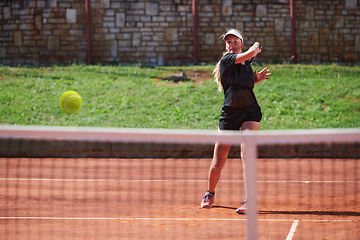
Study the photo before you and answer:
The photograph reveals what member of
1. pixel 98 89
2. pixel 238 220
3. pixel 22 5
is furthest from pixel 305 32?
pixel 238 220

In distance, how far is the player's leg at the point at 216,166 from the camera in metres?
4.47

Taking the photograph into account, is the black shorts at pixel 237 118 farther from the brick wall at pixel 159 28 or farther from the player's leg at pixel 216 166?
the brick wall at pixel 159 28

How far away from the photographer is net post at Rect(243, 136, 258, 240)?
234cm

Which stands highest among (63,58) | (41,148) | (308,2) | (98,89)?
(308,2)

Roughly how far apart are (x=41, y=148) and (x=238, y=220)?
6.41 meters

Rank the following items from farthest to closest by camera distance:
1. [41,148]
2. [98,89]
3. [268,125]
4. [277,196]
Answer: [98,89]
[268,125]
[41,148]
[277,196]

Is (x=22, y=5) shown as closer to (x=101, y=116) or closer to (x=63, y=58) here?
(x=63, y=58)

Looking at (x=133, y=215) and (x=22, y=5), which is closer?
(x=133, y=215)

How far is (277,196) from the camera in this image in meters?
5.47

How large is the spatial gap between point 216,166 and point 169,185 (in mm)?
1937

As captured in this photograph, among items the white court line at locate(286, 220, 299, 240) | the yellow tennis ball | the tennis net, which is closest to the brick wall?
the tennis net

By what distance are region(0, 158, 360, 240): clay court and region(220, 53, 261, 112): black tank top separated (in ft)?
3.94

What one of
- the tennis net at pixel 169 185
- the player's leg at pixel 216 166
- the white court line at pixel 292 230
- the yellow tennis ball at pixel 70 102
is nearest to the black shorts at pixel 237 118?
the player's leg at pixel 216 166

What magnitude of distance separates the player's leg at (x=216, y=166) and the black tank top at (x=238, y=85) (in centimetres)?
44
